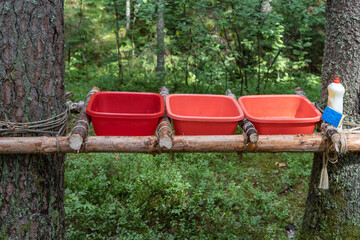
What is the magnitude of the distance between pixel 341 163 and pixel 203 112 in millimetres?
1180

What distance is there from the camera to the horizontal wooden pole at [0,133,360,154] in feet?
6.37

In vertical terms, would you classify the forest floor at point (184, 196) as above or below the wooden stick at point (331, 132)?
below

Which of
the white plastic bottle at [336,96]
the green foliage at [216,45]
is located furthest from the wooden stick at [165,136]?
the green foliage at [216,45]

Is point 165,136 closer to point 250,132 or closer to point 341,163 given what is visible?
point 250,132

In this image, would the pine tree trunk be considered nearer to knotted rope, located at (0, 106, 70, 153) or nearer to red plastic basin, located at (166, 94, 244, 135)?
knotted rope, located at (0, 106, 70, 153)

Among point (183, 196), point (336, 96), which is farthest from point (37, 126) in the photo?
point (183, 196)

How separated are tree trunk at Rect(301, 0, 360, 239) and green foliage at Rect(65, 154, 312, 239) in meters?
0.73

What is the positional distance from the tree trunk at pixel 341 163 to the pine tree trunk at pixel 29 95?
2012 millimetres

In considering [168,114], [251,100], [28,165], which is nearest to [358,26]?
[251,100]

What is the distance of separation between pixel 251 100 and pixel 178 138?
86 cm

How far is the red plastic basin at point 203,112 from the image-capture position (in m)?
2.18

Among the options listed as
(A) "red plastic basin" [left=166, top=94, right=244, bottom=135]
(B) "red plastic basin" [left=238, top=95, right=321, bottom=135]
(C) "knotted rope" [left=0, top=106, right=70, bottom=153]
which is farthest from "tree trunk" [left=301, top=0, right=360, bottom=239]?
(C) "knotted rope" [left=0, top=106, right=70, bottom=153]

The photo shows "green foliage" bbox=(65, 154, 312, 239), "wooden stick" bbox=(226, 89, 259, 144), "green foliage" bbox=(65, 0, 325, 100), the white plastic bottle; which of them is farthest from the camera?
"green foliage" bbox=(65, 0, 325, 100)

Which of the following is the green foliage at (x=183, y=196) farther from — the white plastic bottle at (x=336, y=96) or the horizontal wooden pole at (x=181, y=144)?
the white plastic bottle at (x=336, y=96)
